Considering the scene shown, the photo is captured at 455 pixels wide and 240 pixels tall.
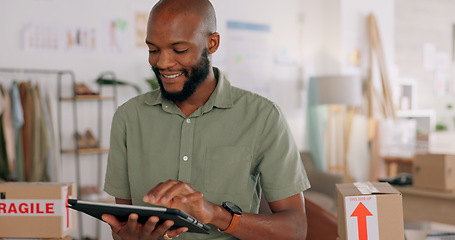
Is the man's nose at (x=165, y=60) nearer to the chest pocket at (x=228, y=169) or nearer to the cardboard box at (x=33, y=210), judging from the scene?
the chest pocket at (x=228, y=169)

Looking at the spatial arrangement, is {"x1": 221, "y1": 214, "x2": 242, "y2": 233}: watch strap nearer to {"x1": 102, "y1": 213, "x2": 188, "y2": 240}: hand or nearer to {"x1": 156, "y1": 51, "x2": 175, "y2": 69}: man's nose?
{"x1": 102, "y1": 213, "x2": 188, "y2": 240}: hand

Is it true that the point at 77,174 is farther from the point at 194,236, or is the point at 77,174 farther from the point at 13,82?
the point at 194,236

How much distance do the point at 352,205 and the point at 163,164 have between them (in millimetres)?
607

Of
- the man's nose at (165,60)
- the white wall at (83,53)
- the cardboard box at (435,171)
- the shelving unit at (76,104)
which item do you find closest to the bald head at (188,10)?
the man's nose at (165,60)

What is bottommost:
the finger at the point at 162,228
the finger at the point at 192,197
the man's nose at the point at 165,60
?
the finger at the point at 162,228

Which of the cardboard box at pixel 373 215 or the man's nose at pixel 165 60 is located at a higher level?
the man's nose at pixel 165 60

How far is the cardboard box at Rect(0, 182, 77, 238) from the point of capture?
1.89 m

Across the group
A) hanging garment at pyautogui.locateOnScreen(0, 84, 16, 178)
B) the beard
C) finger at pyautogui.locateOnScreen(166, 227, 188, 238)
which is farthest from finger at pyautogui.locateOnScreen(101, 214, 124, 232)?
hanging garment at pyautogui.locateOnScreen(0, 84, 16, 178)

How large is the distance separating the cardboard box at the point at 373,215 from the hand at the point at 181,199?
0.40 metres

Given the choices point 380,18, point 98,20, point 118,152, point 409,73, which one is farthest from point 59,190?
point 409,73

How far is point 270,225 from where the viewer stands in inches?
65.2

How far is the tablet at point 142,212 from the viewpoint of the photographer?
1296 millimetres

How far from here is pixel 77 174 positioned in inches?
174

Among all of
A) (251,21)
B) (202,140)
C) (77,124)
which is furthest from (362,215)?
(251,21)
